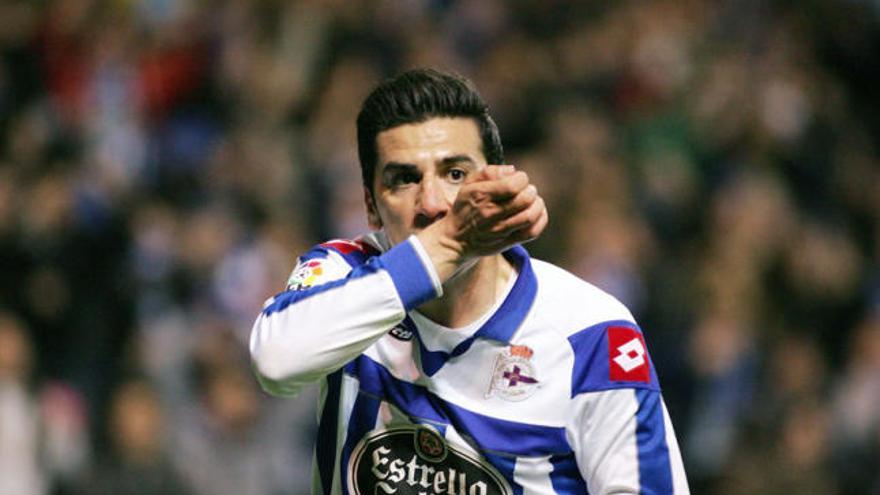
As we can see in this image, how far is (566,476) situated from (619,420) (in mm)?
194

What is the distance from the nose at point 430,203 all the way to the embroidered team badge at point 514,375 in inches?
14.1

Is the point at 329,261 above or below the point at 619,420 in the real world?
above

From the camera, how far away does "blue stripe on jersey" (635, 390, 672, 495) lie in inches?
137

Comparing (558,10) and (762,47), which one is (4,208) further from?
(762,47)

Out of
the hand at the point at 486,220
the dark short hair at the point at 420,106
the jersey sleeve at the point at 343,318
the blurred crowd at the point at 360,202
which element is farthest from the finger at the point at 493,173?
the blurred crowd at the point at 360,202

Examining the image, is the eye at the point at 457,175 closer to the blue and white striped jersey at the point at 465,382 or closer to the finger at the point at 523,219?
the blue and white striped jersey at the point at 465,382

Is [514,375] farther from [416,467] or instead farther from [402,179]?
[402,179]

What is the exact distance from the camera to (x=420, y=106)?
3.68 metres

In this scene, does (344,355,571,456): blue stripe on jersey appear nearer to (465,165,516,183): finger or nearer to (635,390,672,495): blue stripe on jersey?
(635,390,672,495): blue stripe on jersey

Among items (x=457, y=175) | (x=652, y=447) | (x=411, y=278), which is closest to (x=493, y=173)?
(x=411, y=278)

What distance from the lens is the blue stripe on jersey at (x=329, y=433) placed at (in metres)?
3.76

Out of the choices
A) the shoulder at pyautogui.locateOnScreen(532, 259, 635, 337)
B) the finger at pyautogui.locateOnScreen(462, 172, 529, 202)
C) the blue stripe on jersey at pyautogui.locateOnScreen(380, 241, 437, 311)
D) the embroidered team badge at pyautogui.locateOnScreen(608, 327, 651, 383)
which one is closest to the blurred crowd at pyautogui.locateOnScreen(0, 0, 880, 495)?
the shoulder at pyautogui.locateOnScreen(532, 259, 635, 337)

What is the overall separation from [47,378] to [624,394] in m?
6.04

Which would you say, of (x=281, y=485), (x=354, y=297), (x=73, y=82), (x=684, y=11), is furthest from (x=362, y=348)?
(x=684, y=11)
